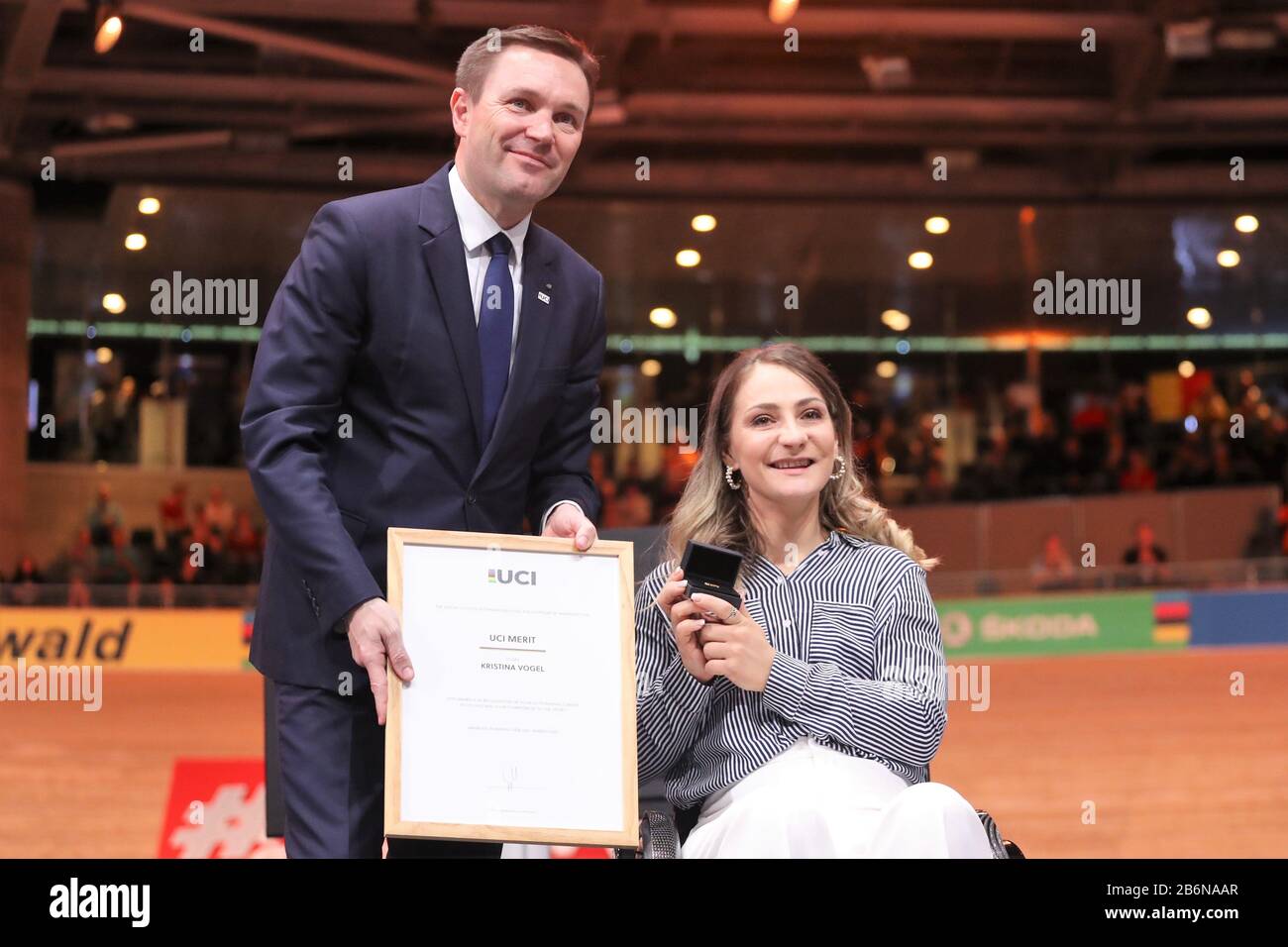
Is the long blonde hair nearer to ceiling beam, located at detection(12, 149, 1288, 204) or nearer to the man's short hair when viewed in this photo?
the man's short hair

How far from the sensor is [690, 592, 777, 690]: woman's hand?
2061 millimetres

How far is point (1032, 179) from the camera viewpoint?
13391 mm

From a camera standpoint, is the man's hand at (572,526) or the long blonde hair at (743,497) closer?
the man's hand at (572,526)

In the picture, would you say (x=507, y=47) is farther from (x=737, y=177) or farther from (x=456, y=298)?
(x=737, y=177)

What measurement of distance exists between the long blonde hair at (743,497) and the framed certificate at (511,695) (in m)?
0.48

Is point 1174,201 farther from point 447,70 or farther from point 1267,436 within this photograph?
point 447,70

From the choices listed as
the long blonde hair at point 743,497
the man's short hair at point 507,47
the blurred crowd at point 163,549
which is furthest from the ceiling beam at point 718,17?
the man's short hair at point 507,47

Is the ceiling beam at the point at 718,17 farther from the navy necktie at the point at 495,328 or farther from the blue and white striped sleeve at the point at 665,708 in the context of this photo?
the blue and white striped sleeve at the point at 665,708

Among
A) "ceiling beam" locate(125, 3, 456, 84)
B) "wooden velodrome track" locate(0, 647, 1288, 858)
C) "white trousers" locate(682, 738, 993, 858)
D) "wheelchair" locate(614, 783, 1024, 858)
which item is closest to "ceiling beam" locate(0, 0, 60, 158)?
"ceiling beam" locate(125, 3, 456, 84)

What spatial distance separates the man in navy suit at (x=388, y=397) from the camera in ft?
6.46

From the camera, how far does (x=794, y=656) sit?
231 cm

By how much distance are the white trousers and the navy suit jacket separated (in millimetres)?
513
